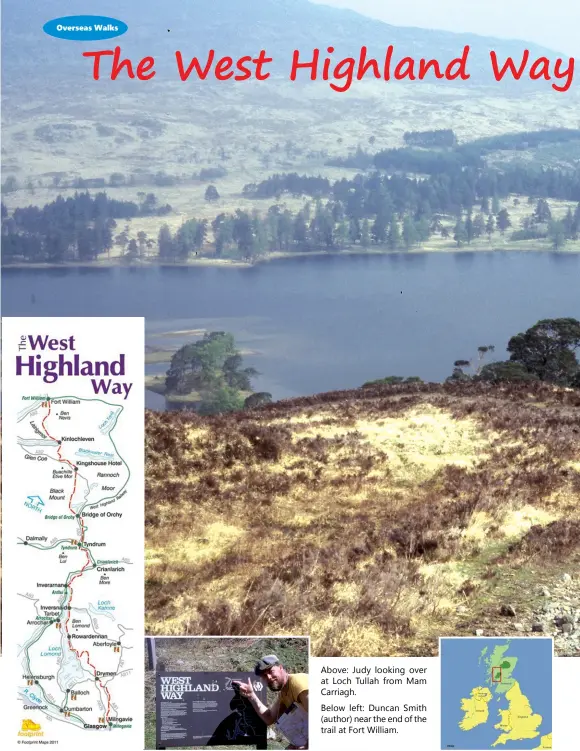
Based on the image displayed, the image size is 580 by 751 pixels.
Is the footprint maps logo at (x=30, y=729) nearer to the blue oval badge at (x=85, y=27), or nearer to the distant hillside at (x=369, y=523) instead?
the distant hillside at (x=369, y=523)

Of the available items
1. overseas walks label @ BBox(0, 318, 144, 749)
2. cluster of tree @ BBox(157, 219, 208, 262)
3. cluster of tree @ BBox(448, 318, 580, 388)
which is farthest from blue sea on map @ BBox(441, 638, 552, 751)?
cluster of tree @ BBox(157, 219, 208, 262)

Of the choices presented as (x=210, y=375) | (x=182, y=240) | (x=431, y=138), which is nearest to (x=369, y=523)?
(x=210, y=375)

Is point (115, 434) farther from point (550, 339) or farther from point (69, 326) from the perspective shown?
point (550, 339)

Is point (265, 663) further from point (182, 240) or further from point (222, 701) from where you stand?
point (182, 240)

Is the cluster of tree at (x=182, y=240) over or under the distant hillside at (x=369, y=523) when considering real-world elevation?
over

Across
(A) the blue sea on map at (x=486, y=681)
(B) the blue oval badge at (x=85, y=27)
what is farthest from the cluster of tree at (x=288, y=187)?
(A) the blue sea on map at (x=486, y=681)

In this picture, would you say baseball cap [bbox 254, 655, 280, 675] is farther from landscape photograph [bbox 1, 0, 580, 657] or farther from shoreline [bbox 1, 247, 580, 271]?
shoreline [bbox 1, 247, 580, 271]
